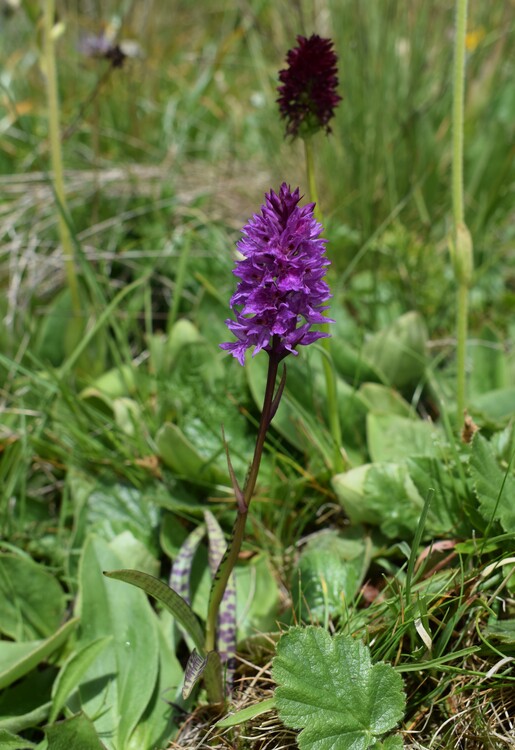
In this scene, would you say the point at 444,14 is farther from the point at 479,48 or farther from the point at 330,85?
the point at 330,85

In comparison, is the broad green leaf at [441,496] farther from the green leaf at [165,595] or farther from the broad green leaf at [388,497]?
the green leaf at [165,595]

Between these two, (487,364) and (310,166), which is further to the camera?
(487,364)

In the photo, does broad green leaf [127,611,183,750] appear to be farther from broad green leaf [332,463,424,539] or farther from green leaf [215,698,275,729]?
broad green leaf [332,463,424,539]

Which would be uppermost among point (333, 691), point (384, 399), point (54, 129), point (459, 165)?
point (54, 129)

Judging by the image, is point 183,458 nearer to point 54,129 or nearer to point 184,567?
point 184,567

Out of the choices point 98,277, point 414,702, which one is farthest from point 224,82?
point 414,702

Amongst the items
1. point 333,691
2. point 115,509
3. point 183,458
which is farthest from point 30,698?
point 333,691

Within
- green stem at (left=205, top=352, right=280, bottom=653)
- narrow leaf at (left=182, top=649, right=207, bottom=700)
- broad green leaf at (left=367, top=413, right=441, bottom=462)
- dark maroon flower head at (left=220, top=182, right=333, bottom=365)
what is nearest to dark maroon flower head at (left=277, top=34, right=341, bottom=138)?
dark maroon flower head at (left=220, top=182, right=333, bottom=365)
